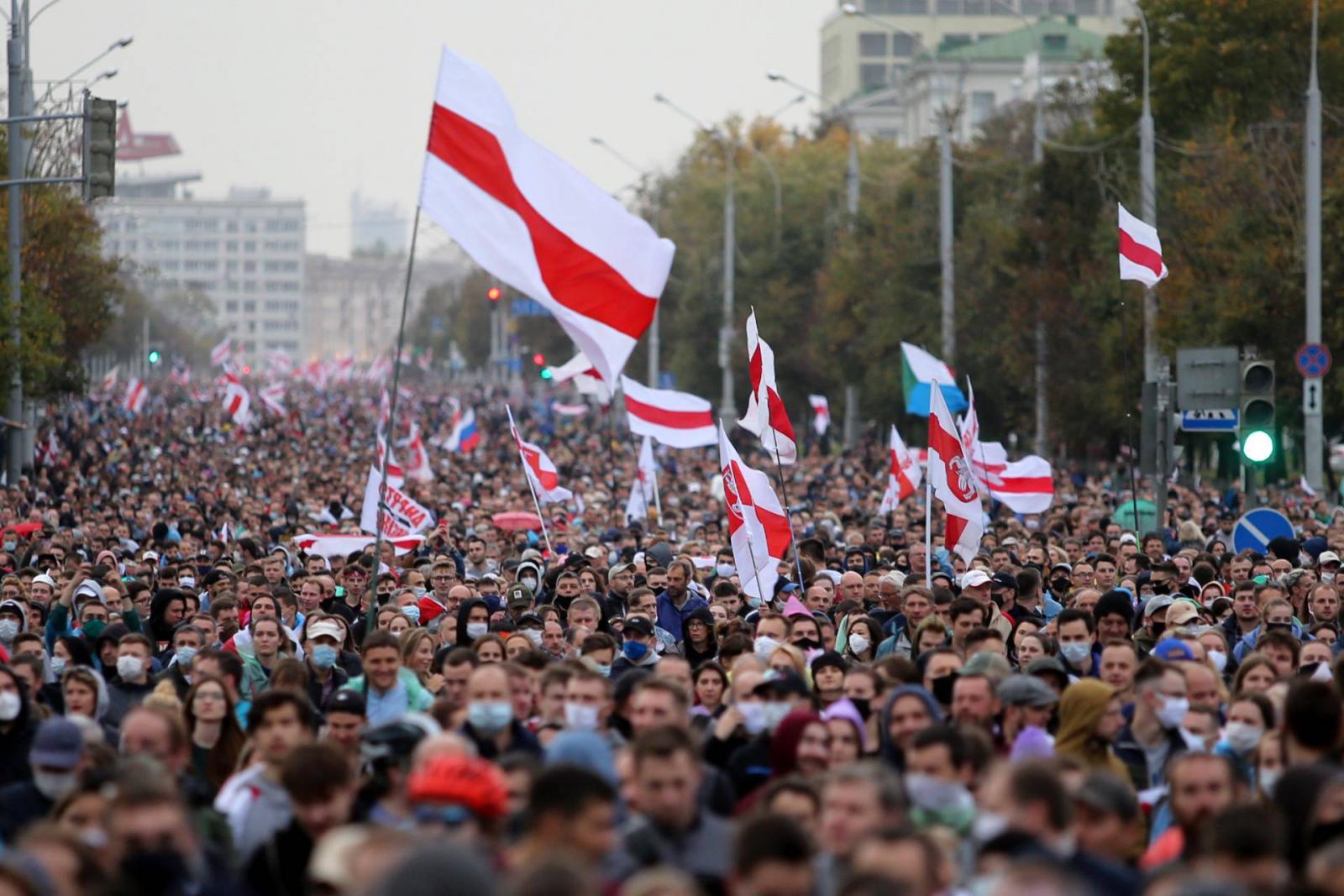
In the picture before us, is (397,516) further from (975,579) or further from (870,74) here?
(870,74)

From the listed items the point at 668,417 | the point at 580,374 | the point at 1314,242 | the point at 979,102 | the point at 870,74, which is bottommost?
the point at 668,417

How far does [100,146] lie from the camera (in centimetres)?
2339

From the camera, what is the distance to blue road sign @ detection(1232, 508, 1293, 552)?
20.6 metres

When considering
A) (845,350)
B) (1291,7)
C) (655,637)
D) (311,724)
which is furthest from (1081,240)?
(311,724)

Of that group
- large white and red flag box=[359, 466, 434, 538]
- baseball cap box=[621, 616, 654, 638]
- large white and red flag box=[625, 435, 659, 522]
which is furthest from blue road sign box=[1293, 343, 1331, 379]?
baseball cap box=[621, 616, 654, 638]

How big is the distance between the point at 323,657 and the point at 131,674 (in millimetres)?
1227

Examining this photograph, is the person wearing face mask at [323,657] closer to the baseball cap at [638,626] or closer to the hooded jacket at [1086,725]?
the baseball cap at [638,626]

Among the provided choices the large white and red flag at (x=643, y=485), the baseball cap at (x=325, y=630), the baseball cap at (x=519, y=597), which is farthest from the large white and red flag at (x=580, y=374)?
the baseball cap at (x=325, y=630)

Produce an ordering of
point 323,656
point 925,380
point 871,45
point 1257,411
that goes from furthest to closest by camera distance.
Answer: point 871,45 → point 925,380 → point 1257,411 → point 323,656

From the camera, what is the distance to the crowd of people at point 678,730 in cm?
625

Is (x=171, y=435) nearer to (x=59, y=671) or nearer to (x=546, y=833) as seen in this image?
(x=59, y=671)

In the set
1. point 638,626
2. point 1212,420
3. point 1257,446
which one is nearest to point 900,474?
point 1212,420

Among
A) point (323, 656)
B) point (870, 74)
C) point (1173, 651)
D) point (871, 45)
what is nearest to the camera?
point (1173, 651)

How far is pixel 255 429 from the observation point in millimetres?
66375
